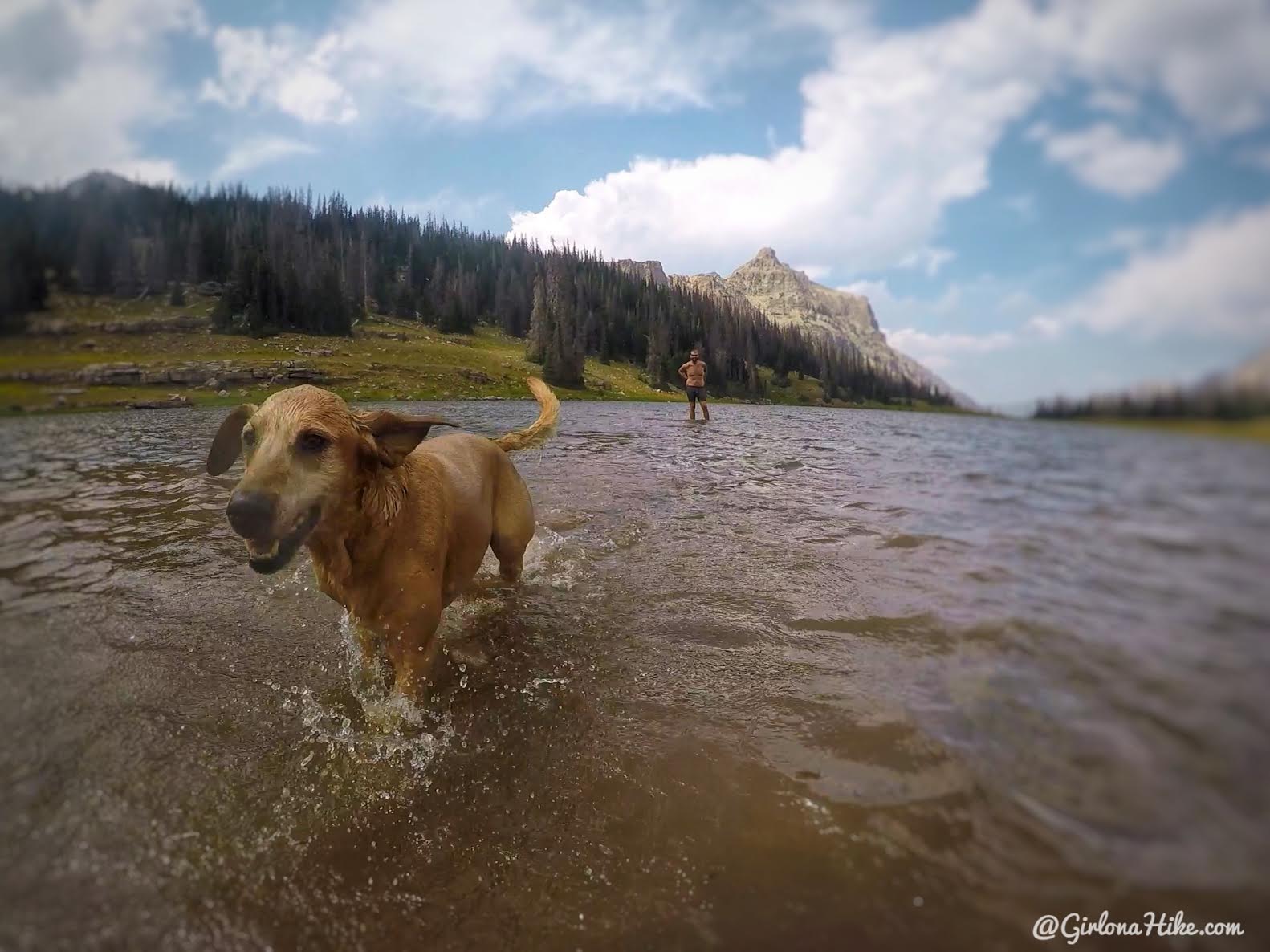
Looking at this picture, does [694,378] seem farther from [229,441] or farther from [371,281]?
[229,441]

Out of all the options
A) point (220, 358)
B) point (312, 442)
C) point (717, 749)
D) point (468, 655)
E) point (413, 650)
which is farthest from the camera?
point (220, 358)

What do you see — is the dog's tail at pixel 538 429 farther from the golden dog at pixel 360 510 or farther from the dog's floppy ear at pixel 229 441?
the dog's floppy ear at pixel 229 441

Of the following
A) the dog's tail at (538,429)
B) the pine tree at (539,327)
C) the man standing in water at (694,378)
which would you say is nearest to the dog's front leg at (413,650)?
the dog's tail at (538,429)

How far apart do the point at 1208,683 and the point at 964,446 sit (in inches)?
227

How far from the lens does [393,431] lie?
14.0 ft

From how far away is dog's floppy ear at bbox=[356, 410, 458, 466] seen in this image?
419cm

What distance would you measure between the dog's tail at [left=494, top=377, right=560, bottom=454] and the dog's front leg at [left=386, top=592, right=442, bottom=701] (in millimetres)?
3055

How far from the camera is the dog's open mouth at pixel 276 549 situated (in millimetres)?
3387

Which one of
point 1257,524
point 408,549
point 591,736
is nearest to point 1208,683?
point 1257,524

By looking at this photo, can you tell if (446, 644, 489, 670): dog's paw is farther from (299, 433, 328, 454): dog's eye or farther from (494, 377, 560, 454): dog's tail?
(494, 377, 560, 454): dog's tail

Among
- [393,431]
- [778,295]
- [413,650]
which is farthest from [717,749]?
[778,295]

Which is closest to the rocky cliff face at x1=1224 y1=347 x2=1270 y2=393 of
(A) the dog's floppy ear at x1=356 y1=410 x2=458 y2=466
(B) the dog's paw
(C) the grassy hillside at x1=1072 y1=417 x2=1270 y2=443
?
(C) the grassy hillside at x1=1072 y1=417 x2=1270 y2=443

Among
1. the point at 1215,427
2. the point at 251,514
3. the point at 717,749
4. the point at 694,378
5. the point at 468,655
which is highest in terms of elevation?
the point at 694,378

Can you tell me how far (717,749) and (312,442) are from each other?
325 cm
